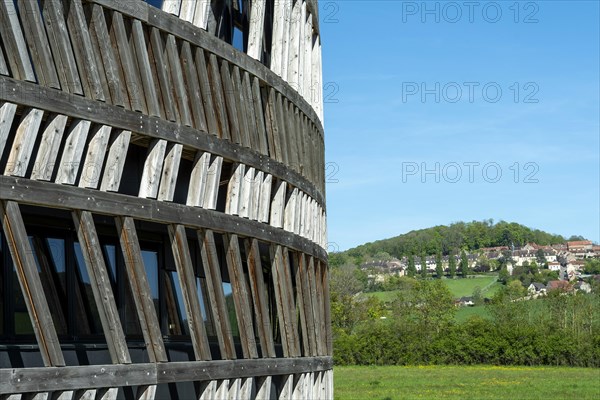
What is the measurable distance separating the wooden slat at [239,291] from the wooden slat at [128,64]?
2.61 metres

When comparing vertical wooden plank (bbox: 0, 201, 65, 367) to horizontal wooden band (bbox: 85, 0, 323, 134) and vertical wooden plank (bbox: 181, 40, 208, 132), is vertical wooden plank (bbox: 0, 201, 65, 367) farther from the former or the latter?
vertical wooden plank (bbox: 181, 40, 208, 132)

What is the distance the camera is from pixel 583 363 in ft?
209

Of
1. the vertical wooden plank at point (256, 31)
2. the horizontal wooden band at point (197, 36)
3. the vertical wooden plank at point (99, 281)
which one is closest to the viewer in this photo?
the vertical wooden plank at point (99, 281)

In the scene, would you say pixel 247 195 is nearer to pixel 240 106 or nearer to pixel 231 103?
pixel 240 106

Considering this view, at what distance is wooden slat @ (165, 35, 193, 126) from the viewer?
12273 mm

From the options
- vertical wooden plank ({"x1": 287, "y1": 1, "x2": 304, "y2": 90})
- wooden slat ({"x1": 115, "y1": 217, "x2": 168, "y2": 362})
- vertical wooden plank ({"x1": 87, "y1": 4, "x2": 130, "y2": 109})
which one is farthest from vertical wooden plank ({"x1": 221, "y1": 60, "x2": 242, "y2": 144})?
vertical wooden plank ({"x1": 287, "y1": 1, "x2": 304, "y2": 90})

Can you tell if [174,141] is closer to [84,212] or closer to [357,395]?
[84,212]

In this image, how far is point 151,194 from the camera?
11.8m

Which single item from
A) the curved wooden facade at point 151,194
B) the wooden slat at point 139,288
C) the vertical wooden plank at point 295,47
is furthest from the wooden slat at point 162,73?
the vertical wooden plank at point 295,47

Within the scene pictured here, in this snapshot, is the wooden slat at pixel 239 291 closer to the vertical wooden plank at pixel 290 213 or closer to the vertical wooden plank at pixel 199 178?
the vertical wooden plank at pixel 199 178

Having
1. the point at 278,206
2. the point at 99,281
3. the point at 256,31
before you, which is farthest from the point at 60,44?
the point at 278,206

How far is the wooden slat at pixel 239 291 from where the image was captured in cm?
1364

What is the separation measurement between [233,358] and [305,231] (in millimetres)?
4080

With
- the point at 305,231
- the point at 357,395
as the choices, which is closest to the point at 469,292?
the point at 357,395
